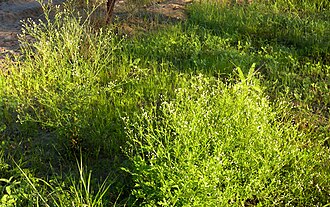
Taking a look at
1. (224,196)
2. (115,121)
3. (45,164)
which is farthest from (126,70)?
(224,196)

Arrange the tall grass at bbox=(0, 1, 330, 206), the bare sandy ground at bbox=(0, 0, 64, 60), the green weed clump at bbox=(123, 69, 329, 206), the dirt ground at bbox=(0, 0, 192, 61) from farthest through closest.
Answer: the dirt ground at bbox=(0, 0, 192, 61), the bare sandy ground at bbox=(0, 0, 64, 60), the tall grass at bbox=(0, 1, 330, 206), the green weed clump at bbox=(123, 69, 329, 206)

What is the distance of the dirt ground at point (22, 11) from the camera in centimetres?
593

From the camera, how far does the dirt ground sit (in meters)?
5.93

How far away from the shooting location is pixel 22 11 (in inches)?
269

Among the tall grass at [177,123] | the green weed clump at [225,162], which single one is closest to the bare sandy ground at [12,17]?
the tall grass at [177,123]

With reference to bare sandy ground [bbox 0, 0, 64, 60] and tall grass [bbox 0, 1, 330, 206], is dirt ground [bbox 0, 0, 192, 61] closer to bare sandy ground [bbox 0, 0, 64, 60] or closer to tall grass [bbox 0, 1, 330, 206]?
bare sandy ground [bbox 0, 0, 64, 60]

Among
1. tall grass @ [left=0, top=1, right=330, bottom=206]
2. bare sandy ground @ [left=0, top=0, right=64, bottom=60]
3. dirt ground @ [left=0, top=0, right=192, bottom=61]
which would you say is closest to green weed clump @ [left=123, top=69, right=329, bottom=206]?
tall grass @ [left=0, top=1, right=330, bottom=206]

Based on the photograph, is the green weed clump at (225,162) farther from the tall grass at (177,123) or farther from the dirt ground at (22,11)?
the dirt ground at (22,11)

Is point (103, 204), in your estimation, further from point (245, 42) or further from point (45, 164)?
point (245, 42)

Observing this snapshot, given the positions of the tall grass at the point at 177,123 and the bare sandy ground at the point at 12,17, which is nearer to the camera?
the tall grass at the point at 177,123

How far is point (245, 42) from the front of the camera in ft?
16.9

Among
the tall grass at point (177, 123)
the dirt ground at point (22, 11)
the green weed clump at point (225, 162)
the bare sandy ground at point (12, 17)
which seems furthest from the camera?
the dirt ground at point (22, 11)

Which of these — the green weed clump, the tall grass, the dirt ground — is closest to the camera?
the green weed clump

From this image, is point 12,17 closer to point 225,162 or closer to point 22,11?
point 22,11
